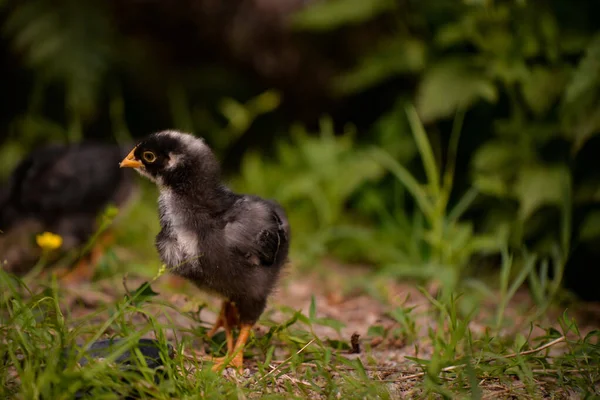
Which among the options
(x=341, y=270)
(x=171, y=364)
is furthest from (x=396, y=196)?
(x=171, y=364)

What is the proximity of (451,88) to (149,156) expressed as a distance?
249cm

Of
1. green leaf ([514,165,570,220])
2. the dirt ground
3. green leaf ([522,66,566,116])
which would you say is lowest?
the dirt ground

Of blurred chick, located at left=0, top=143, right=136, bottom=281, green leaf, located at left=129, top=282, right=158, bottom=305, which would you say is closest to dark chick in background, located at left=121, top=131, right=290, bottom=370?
green leaf, located at left=129, top=282, right=158, bottom=305

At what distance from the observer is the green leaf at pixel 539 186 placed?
4.19 meters

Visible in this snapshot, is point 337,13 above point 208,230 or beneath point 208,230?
above

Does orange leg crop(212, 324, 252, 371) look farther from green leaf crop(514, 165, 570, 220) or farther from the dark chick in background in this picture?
green leaf crop(514, 165, 570, 220)

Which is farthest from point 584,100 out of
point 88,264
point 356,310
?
point 88,264

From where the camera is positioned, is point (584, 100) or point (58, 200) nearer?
point (584, 100)

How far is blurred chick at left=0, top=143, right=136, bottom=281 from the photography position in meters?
4.60

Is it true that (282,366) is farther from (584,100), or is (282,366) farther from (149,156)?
(584,100)

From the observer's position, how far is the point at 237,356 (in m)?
2.92

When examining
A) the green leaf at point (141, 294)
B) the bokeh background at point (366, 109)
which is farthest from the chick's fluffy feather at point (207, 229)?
the bokeh background at point (366, 109)

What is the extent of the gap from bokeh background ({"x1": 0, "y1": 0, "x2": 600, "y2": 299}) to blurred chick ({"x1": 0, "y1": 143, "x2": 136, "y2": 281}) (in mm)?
373

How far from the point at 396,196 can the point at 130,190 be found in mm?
2055
